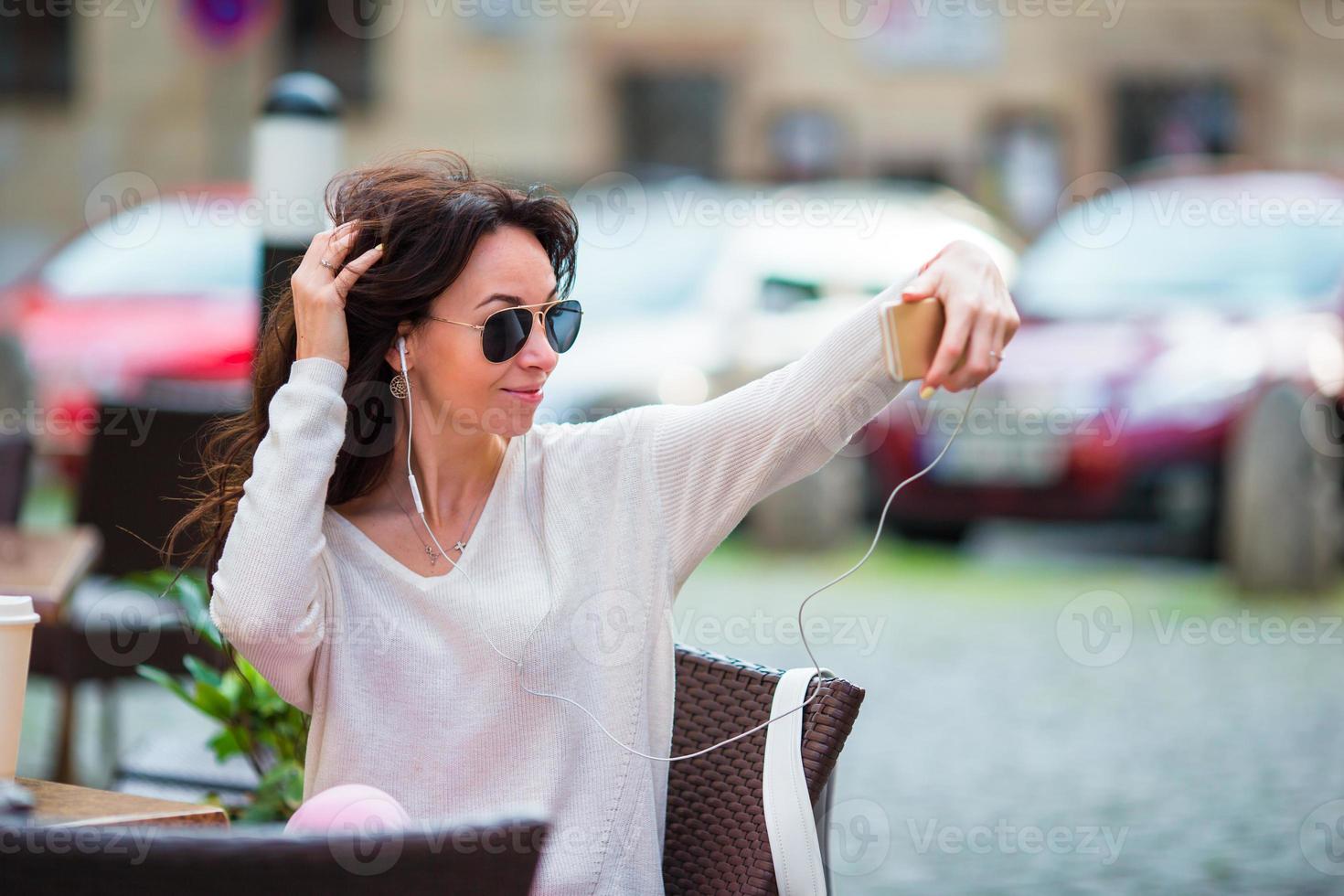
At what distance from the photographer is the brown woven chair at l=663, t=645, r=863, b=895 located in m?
2.02

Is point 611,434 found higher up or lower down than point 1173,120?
higher up

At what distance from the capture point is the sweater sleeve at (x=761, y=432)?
208 cm

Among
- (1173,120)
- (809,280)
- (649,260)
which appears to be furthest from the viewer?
(1173,120)

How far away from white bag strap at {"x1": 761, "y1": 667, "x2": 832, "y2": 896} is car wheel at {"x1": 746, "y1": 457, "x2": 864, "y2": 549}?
599 cm

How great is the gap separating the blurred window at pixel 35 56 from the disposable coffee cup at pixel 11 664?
19274mm

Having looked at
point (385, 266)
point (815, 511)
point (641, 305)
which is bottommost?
point (815, 511)

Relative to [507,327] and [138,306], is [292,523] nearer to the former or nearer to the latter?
[507,327]

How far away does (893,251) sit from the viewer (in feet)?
29.6

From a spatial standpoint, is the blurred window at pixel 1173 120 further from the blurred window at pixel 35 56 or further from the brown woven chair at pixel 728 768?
the brown woven chair at pixel 728 768

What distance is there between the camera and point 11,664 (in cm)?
185

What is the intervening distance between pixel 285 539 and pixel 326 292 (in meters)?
0.33

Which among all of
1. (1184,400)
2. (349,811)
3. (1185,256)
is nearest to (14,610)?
(349,811)

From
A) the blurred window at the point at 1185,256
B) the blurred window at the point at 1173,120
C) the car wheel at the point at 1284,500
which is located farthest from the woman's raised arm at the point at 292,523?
the blurred window at the point at 1173,120

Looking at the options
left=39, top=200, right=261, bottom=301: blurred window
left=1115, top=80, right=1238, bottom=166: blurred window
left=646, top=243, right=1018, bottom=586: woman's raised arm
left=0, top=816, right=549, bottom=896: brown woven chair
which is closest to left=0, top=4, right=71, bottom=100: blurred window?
left=39, top=200, right=261, bottom=301: blurred window
